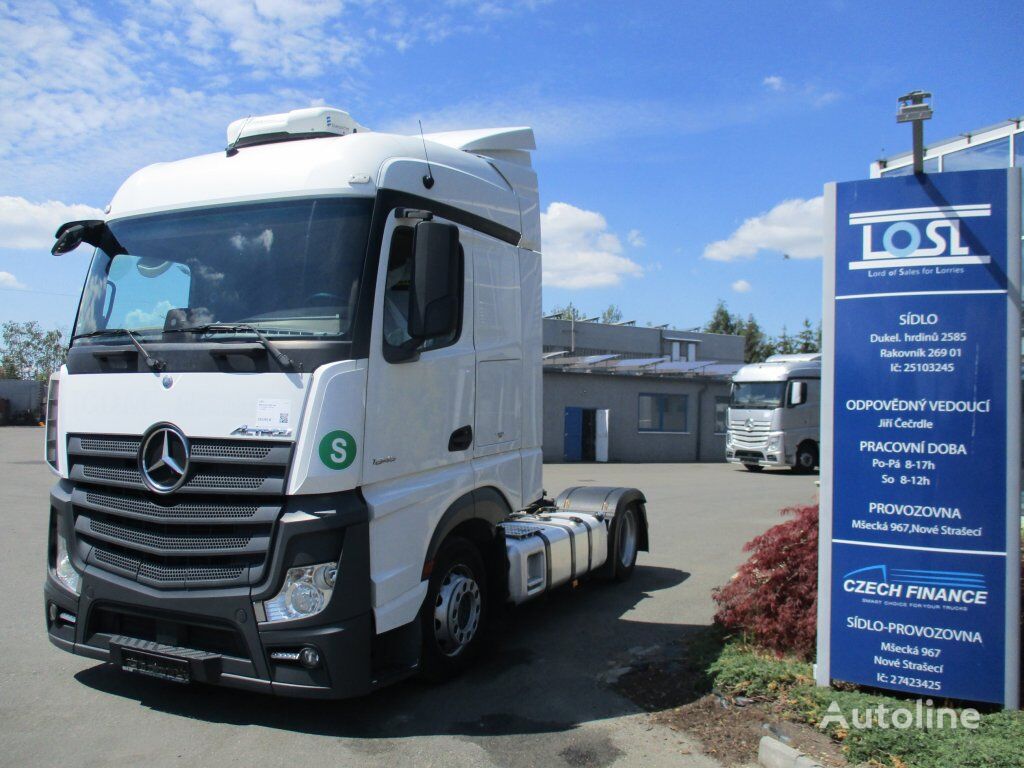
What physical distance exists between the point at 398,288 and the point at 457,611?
223cm

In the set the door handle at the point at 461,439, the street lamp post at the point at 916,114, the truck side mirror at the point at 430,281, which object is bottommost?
the door handle at the point at 461,439

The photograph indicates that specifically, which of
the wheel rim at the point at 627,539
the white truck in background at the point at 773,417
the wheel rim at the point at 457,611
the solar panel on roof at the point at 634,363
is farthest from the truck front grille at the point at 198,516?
the solar panel on roof at the point at 634,363

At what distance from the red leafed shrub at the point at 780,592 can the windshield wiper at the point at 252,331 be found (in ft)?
11.9

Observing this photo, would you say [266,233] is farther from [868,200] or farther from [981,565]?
[981,565]

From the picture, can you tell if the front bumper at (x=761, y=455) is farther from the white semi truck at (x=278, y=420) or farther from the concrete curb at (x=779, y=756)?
the concrete curb at (x=779, y=756)

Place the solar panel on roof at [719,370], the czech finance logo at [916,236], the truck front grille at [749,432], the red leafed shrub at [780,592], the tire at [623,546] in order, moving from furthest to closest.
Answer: the solar panel on roof at [719,370], the truck front grille at [749,432], the tire at [623,546], the red leafed shrub at [780,592], the czech finance logo at [916,236]

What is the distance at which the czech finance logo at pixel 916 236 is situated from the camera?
15.1 feet

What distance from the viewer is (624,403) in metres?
30.9

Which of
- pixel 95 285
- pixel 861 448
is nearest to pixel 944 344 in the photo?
pixel 861 448

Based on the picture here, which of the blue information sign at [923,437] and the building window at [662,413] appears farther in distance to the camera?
the building window at [662,413]

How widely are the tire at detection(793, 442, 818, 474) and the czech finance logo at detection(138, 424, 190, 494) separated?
24.2m

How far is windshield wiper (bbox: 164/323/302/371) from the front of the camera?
4.24m

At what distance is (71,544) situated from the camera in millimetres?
4867

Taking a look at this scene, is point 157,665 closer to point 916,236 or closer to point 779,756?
point 779,756
